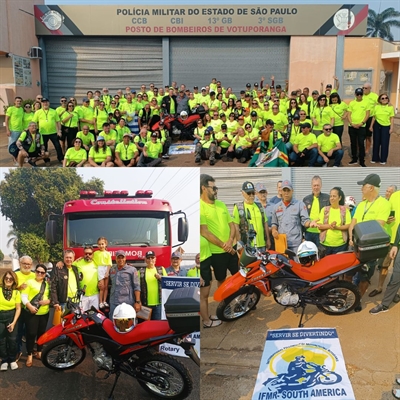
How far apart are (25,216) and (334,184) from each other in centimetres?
184

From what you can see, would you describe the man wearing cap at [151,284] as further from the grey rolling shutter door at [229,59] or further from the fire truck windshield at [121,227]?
the grey rolling shutter door at [229,59]

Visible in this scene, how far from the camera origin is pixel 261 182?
2533mm

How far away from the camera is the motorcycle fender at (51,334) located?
99.4 inches

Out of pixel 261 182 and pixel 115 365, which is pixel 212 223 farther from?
pixel 115 365

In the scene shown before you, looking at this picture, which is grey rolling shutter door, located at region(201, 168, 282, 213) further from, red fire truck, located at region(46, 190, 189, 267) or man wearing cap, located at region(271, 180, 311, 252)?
red fire truck, located at region(46, 190, 189, 267)

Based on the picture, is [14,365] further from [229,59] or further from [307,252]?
[229,59]

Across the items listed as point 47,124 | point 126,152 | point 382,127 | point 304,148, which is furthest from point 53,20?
point 304,148

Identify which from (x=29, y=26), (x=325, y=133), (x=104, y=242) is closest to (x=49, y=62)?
(x=29, y=26)

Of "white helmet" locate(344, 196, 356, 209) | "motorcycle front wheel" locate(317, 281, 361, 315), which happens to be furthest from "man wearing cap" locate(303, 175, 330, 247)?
"motorcycle front wheel" locate(317, 281, 361, 315)

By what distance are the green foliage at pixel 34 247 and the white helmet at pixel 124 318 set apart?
1.70 ft

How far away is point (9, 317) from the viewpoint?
255 cm

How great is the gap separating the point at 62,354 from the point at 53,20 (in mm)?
9559

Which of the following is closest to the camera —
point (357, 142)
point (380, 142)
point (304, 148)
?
point (304, 148)

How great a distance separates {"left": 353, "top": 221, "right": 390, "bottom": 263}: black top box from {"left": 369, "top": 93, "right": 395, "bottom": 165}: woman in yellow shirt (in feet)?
7.42
